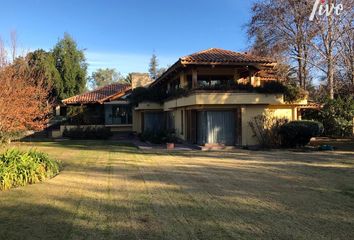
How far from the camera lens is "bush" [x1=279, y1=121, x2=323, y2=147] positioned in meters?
19.5

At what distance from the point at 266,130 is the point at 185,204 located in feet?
47.5

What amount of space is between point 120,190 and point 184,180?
Answer: 2108mm

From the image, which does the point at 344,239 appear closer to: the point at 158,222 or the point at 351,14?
the point at 158,222

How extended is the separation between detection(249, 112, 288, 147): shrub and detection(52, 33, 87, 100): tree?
2697 centimetres

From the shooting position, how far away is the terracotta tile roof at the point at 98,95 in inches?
1375

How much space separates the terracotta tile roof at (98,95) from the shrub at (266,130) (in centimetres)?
1834

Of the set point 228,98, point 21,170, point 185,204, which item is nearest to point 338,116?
point 228,98

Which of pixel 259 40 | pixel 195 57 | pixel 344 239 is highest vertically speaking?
pixel 259 40

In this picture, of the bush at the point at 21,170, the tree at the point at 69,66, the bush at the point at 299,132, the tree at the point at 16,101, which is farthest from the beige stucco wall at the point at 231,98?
the tree at the point at 69,66

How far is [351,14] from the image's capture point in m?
27.3

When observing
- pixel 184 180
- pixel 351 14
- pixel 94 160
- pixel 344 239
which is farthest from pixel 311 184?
pixel 351 14

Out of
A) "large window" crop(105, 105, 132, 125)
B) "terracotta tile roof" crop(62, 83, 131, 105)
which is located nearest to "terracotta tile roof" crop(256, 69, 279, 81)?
"large window" crop(105, 105, 132, 125)

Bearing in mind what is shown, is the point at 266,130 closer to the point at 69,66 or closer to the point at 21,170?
the point at 21,170

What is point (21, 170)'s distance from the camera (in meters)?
9.85
